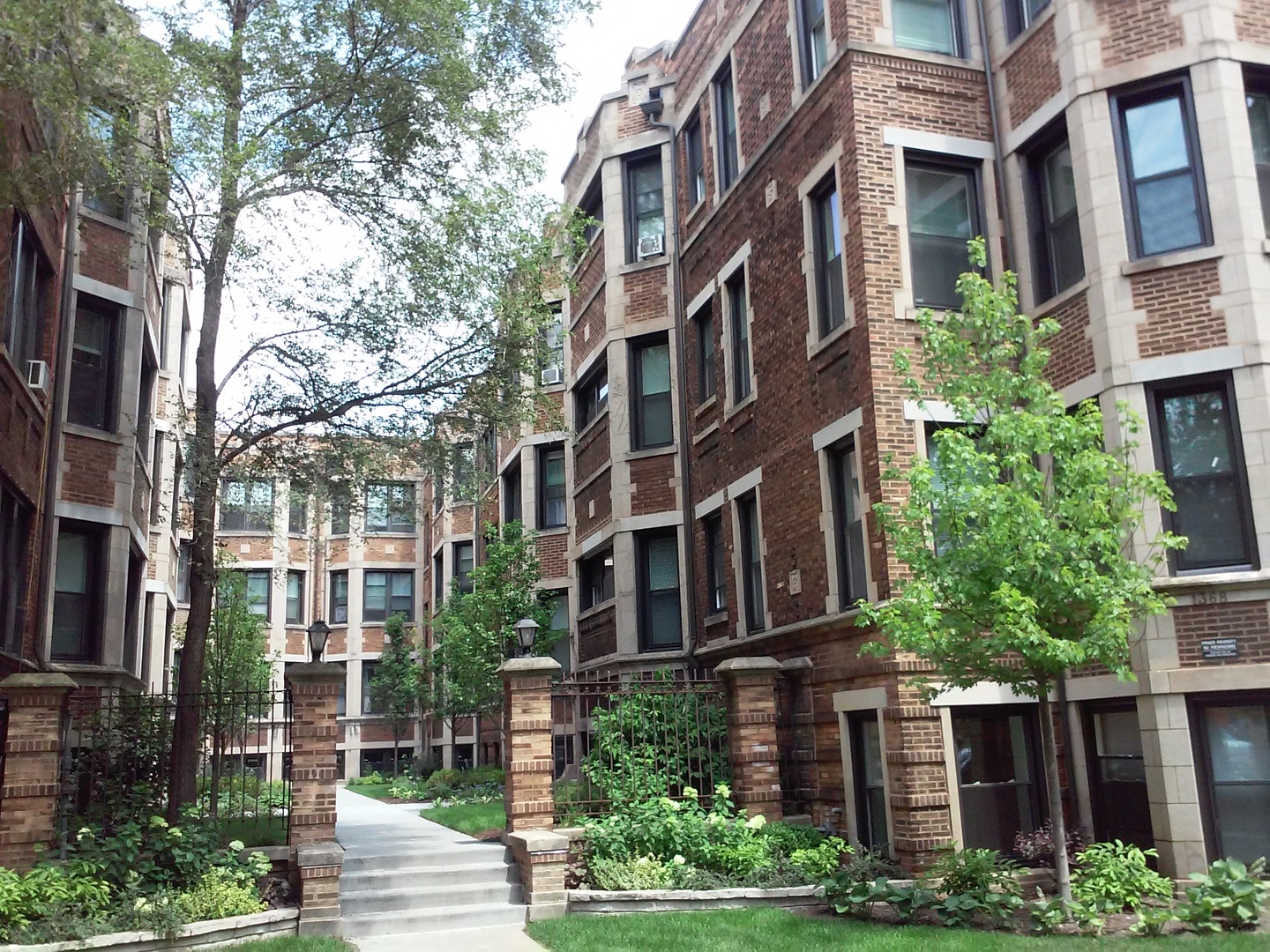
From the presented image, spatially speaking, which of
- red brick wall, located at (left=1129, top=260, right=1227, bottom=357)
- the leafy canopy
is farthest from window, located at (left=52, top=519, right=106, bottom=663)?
red brick wall, located at (left=1129, top=260, right=1227, bottom=357)

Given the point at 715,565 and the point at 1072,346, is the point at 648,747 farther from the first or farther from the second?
the point at 1072,346

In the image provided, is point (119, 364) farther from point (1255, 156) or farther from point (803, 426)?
point (1255, 156)

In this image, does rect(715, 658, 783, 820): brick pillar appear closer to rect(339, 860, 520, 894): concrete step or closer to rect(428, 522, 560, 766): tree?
rect(339, 860, 520, 894): concrete step

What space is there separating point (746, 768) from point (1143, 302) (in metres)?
6.42

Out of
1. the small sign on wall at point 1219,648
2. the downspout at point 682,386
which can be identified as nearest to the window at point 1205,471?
the small sign on wall at point 1219,648

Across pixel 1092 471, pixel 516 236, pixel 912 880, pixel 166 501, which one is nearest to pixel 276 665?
pixel 166 501

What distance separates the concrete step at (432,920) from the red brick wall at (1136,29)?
34.6 ft

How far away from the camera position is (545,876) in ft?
35.9

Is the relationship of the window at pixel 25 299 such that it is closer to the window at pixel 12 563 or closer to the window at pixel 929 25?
the window at pixel 12 563

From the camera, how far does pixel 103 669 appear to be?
15.4 meters

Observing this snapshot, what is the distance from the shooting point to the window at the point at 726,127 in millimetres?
16828

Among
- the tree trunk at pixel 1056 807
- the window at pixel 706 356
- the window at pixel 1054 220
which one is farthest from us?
the window at pixel 706 356

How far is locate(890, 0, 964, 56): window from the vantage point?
13383 mm

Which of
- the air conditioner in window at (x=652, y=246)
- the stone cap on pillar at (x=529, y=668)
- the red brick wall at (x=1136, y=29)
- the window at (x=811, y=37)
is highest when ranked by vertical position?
the window at (x=811, y=37)
